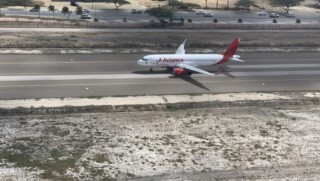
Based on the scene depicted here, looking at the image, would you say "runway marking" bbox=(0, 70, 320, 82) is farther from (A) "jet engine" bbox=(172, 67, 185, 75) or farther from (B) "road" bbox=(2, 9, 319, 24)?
(B) "road" bbox=(2, 9, 319, 24)

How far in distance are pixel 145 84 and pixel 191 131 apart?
20063 millimetres

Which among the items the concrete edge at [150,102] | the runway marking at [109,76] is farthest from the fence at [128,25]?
the concrete edge at [150,102]

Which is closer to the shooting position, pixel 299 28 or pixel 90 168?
pixel 90 168

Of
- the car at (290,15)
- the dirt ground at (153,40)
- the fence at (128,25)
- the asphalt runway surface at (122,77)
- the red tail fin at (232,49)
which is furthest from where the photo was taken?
the car at (290,15)

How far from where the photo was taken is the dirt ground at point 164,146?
4547cm

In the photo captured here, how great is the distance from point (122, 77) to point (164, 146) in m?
28.6

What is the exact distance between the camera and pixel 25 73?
76.2m

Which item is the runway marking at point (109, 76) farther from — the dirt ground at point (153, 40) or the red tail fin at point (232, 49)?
the dirt ground at point (153, 40)

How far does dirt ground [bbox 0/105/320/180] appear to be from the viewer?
45.5 m

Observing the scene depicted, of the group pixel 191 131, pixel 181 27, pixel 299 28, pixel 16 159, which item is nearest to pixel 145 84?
pixel 191 131

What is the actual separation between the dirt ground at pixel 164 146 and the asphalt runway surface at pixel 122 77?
9.70 metres

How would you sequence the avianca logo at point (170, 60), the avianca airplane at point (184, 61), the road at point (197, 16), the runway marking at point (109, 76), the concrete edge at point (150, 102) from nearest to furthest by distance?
the concrete edge at point (150, 102)
the runway marking at point (109, 76)
the avianca airplane at point (184, 61)
the avianca logo at point (170, 60)
the road at point (197, 16)

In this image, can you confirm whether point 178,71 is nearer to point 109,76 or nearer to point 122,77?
point 122,77

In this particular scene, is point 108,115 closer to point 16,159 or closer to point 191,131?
point 191,131
